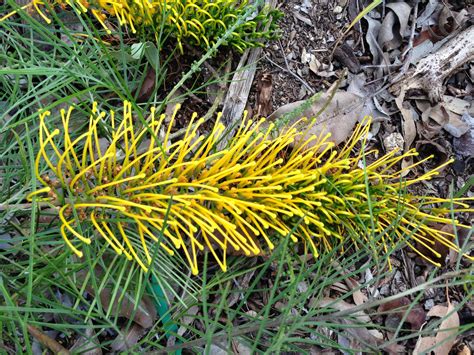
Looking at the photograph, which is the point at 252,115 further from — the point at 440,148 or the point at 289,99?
the point at 440,148

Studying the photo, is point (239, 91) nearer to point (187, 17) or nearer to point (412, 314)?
point (187, 17)

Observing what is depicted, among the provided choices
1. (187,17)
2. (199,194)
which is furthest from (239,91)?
(199,194)

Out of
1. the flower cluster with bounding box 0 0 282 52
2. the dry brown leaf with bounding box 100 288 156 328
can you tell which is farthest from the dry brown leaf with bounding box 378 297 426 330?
the flower cluster with bounding box 0 0 282 52

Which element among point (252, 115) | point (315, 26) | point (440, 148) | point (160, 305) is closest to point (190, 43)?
point (252, 115)

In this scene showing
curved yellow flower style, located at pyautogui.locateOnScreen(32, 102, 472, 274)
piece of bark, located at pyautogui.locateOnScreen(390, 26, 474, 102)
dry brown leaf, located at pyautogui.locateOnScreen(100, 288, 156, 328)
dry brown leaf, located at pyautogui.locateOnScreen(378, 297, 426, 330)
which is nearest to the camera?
curved yellow flower style, located at pyautogui.locateOnScreen(32, 102, 472, 274)

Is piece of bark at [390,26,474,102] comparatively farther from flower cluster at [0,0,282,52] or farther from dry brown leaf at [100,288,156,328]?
dry brown leaf at [100,288,156,328]

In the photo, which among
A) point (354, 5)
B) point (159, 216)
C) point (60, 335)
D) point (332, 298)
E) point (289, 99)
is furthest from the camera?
point (354, 5)
